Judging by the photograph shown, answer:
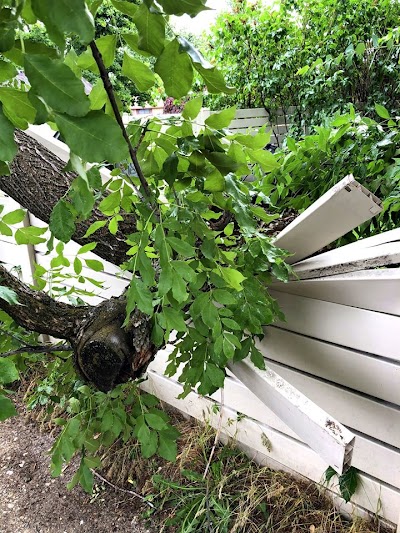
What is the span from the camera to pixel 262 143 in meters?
0.72

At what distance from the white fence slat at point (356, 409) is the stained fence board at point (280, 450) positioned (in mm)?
239

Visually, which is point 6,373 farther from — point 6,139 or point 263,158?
point 263,158

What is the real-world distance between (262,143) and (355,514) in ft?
5.17

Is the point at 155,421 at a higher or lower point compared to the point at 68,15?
lower

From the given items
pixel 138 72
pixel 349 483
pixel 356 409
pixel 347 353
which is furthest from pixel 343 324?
pixel 138 72

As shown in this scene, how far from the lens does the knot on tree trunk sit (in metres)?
1.02

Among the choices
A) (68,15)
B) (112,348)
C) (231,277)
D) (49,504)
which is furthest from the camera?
(49,504)

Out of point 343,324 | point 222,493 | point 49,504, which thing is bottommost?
point 49,504

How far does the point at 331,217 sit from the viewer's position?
41.9 inches

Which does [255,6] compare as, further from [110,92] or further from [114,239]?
[110,92]

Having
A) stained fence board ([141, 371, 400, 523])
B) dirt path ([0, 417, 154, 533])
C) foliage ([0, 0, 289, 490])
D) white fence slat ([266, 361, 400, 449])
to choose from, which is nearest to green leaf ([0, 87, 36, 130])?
foliage ([0, 0, 289, 490])

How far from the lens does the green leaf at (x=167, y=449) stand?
110 centimetres

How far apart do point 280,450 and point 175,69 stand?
70.0 inches

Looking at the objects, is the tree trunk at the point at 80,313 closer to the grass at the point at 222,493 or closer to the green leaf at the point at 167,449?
the green leaf at the point at 167,449
